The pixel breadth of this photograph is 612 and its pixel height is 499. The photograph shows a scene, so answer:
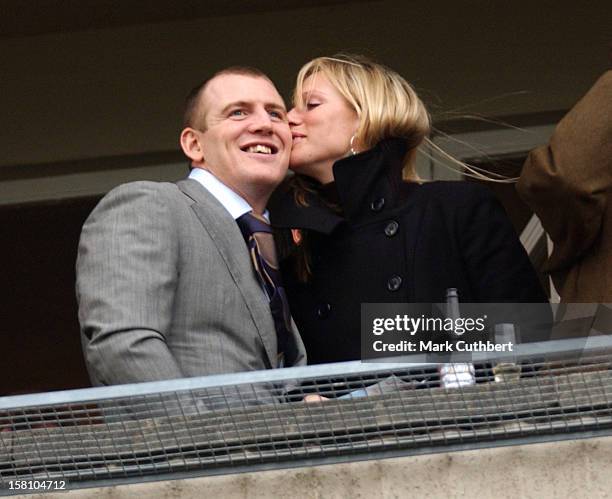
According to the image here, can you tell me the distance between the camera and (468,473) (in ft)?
14.2

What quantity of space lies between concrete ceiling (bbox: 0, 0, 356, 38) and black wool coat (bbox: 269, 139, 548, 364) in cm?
216

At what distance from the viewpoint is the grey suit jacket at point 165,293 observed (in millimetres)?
4566

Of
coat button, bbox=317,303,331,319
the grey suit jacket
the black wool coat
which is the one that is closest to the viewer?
the grey suit jacket

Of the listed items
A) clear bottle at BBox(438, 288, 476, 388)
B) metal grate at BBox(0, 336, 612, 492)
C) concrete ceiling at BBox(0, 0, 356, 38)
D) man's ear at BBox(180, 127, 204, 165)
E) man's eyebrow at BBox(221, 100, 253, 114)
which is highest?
concrete ceiling at BBox(0, 0, 356, 38)

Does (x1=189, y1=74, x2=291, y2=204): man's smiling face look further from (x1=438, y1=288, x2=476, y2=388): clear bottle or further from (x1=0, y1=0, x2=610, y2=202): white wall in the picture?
(x1=0, y1=0, x2=610, y2=202): white wall

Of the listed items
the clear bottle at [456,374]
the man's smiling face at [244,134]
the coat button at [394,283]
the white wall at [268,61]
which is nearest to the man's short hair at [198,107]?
the man's smiling face at [244,134]

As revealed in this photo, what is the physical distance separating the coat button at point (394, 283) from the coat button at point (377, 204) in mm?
214

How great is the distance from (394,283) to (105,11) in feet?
8.55

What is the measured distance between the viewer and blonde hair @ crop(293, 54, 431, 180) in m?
5.35

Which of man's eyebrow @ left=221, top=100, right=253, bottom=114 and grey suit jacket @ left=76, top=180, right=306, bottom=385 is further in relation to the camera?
man's eyebrow @ left=221, top=100, right=253, bottom=114

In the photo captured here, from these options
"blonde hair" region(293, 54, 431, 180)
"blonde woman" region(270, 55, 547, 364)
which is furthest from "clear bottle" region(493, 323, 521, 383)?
"blonde hair" region(293, 54, 431, 180)

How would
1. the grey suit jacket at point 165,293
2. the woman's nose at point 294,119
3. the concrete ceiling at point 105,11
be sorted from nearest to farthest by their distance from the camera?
the grey suit jacket at point 165,293
the woman's nose at point 294,119
the concrete ceiling at point 105,11

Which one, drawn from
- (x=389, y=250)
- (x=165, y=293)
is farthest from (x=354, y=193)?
(x=165, y=293)

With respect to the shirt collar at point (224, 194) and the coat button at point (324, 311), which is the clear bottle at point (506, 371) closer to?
the coat button at point (324, 311)
